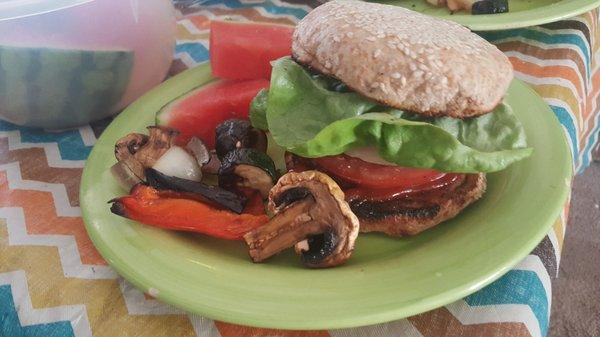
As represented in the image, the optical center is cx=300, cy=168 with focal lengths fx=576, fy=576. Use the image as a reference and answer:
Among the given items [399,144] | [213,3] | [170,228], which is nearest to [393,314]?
[399,144]

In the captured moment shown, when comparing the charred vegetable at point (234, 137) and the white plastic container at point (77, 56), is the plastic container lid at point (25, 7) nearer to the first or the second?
the white plastic container at point (77, 56)

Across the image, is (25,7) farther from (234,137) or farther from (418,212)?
(418,212)

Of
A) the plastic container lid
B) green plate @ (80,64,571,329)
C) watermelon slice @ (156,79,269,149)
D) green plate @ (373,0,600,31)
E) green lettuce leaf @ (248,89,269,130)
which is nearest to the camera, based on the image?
green plate @ (80,64,571,329)

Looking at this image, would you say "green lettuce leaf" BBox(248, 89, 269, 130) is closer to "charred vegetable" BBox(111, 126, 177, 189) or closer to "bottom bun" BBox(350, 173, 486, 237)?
"charred vegetable" BBox(111, 126, 177, 189)

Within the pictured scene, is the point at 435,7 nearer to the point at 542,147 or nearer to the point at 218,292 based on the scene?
the point at 542,147

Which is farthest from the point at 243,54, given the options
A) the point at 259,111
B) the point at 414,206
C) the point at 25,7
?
the point at 414,206

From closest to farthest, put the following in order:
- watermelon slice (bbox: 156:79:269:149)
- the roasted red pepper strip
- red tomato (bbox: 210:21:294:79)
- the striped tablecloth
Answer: the striped tablecloth, the roasted red pepper strip, watermelon slice (bbox: 156:79:269:149), red tomato (bbox: 210:21:294:79)

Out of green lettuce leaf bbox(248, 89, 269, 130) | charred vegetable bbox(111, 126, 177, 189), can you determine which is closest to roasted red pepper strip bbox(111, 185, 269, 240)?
charred vegetable bbox(111, 126, 177, 189)
